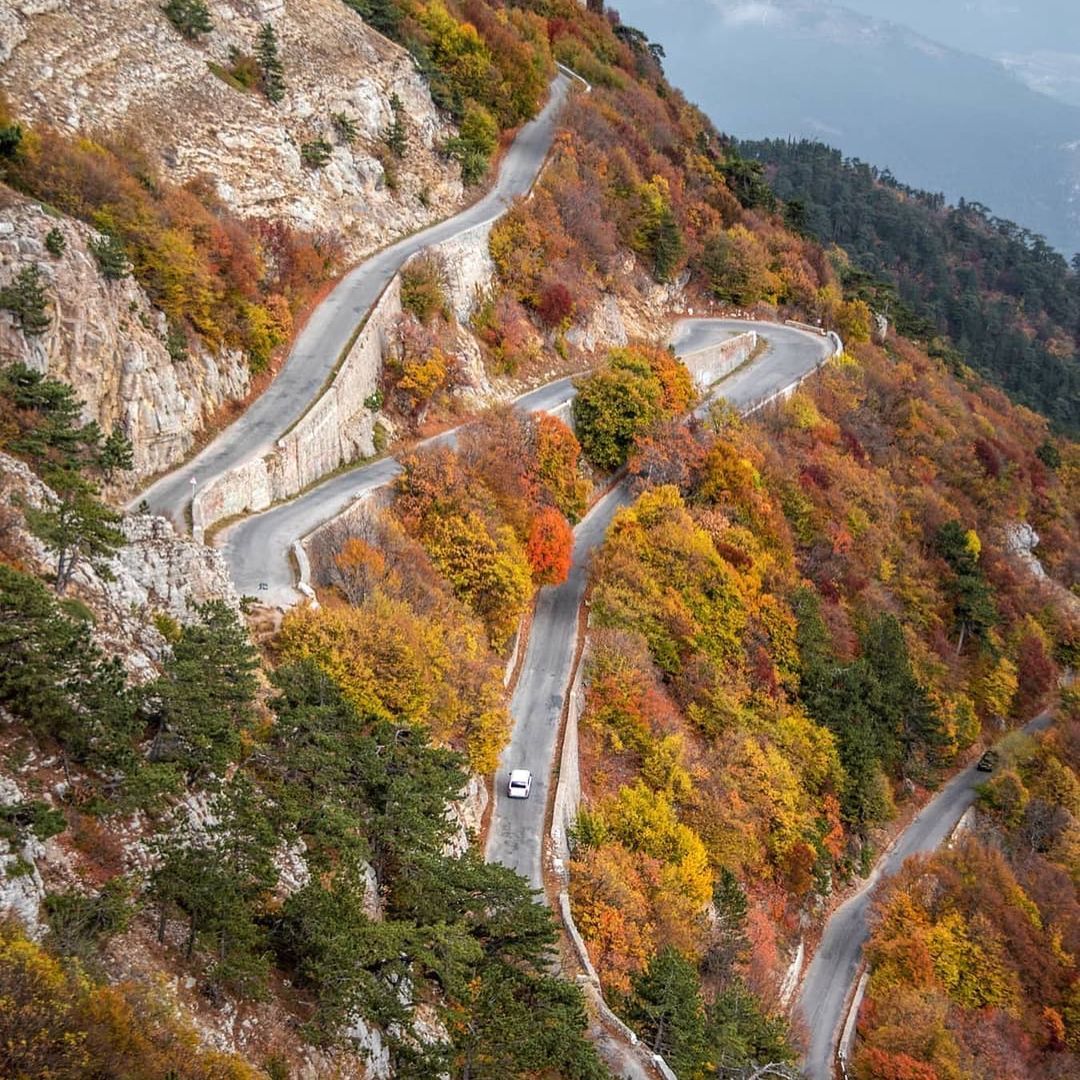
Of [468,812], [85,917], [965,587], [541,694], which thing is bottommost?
[468,812]

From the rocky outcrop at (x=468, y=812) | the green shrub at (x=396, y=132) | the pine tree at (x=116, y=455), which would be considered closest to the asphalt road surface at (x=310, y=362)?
the pine tree at (x=116, y=455)

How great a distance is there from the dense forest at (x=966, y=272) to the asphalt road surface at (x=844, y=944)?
9435 centimetres

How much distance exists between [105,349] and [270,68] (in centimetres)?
2445

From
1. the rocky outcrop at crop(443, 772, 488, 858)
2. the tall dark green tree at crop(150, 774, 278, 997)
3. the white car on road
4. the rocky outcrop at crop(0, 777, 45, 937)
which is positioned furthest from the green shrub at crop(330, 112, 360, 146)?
the rocky outcrop at crop(0, 777, 45, 937)

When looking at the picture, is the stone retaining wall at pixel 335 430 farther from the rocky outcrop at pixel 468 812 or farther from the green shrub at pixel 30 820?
the green shrub at pixel 30 820

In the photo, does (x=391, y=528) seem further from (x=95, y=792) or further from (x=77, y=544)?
(x=95, y=792)

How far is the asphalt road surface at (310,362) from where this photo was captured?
95.1 ft

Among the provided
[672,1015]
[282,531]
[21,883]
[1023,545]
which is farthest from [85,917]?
[1023,545]

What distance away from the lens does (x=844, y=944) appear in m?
38.7

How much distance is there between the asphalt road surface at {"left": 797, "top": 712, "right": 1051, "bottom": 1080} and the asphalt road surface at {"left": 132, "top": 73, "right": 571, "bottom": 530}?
29.4m

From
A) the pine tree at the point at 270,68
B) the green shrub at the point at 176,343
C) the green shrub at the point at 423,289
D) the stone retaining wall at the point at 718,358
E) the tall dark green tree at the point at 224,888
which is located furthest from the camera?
the stone retaining wall at the point at 718,358

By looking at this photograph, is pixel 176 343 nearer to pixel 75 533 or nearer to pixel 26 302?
pixel 26 302

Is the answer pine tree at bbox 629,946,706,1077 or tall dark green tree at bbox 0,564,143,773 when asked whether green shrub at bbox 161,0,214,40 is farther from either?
pine tree at bbox 629,946,706,1077

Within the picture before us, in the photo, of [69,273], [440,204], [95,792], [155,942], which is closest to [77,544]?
[95,792]
